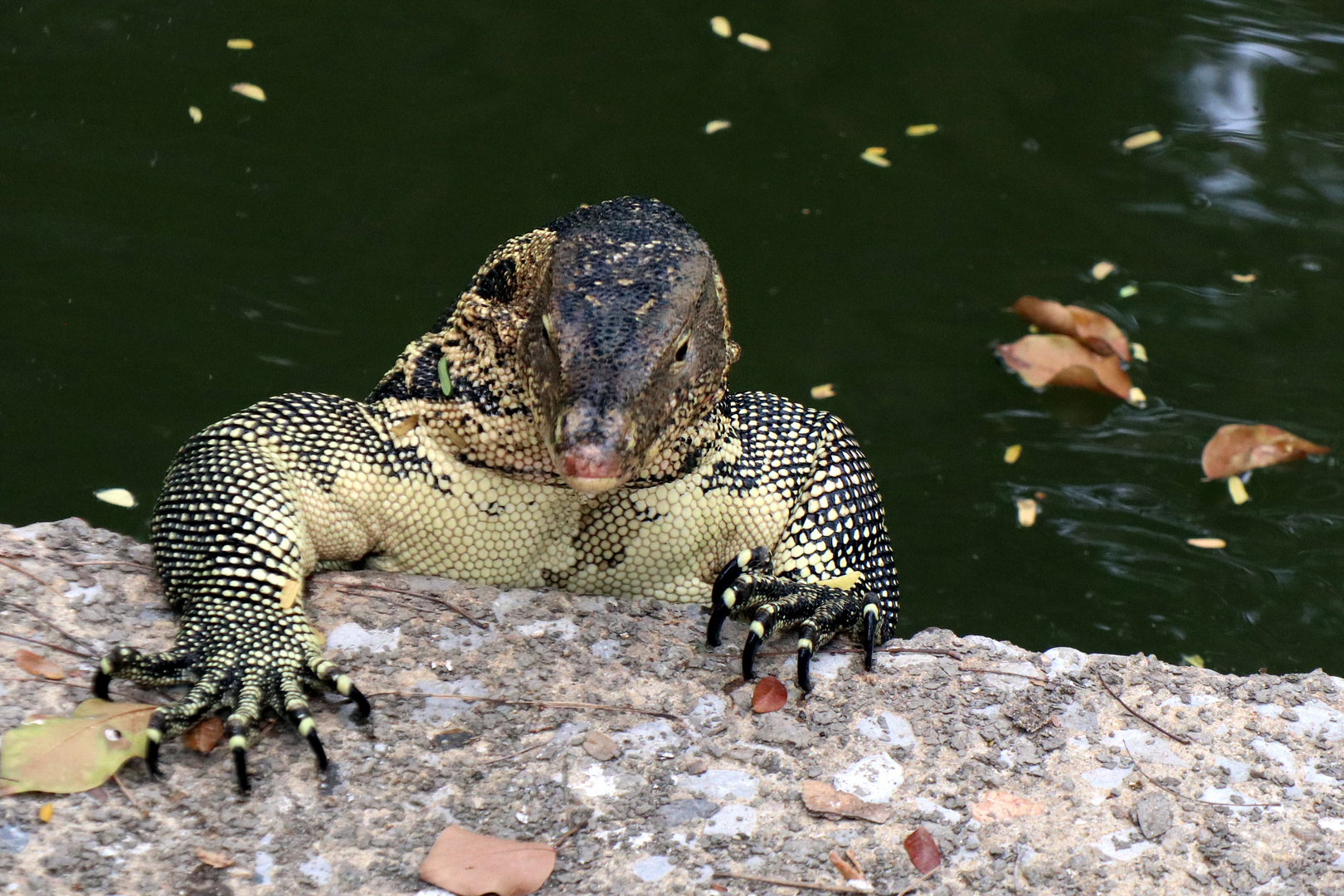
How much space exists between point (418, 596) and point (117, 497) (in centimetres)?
311

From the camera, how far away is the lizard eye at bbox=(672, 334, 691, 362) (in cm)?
452

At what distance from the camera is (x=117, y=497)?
24.5 feet

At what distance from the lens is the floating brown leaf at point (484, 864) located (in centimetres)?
384

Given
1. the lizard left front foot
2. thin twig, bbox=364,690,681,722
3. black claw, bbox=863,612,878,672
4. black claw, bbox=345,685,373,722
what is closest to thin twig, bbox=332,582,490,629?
thin twig, bbox=364,690,681,722

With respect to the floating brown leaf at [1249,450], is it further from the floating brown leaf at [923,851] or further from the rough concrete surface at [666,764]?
the floating brown leaf at [923,851]

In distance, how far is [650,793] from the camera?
4.23 metres

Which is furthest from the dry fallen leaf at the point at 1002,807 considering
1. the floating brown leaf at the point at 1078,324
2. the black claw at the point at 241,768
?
the floating brown leaf at the point at 1078,324

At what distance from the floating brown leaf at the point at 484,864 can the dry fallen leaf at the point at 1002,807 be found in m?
1.33

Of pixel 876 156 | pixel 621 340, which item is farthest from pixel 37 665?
pixel 876 156

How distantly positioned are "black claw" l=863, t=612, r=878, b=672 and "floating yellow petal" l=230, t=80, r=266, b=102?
23.7ft

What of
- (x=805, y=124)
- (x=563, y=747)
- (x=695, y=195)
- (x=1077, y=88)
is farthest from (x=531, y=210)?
(x=563, y=747)

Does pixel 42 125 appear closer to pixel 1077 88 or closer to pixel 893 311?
pixel 893 311

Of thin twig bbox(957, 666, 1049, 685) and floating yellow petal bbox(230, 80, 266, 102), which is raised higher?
floating yellow petal bbox(230, 80, 266, 102)

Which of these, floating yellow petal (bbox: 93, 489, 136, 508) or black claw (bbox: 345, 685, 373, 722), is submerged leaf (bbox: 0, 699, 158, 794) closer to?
black claw (bbox: 345, 685, 373, 722)
